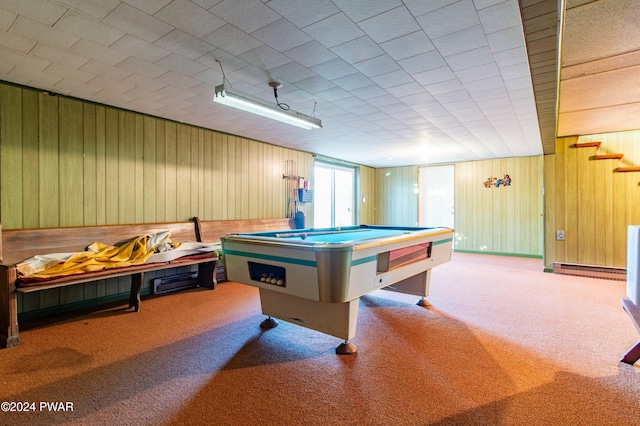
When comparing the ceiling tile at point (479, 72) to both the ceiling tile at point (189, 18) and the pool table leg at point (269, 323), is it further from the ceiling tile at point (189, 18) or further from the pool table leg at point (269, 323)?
the pool table leg at point (269, 323)

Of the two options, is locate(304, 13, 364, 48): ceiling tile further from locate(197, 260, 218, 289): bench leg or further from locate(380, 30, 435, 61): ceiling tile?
locate(197, 260, 218, 289): bench leg

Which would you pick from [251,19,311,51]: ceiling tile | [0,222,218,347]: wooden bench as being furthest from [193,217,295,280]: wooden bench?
[251,19,311,51]: ceiling tile

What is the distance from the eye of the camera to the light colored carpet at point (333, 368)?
1.60 meters

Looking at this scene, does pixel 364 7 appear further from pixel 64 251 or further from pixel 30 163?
Result: pixel 64 251

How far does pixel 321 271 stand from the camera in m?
1.98

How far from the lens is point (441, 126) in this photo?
4398 mm

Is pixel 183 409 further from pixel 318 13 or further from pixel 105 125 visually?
pixel 105 125

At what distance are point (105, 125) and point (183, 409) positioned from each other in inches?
129

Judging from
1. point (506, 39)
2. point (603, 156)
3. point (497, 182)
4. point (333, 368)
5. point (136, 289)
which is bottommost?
point (333, 368)

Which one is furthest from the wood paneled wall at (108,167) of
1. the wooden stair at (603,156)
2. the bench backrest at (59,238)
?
the wooden stair at (603,156)

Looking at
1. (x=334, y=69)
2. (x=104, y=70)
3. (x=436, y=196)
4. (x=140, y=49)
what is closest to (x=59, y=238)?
(x=104, y=70)

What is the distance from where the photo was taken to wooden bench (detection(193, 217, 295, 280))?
4.41 meters

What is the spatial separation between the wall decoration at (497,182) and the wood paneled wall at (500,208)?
0.06m

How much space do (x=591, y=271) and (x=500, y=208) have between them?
7.98ft
